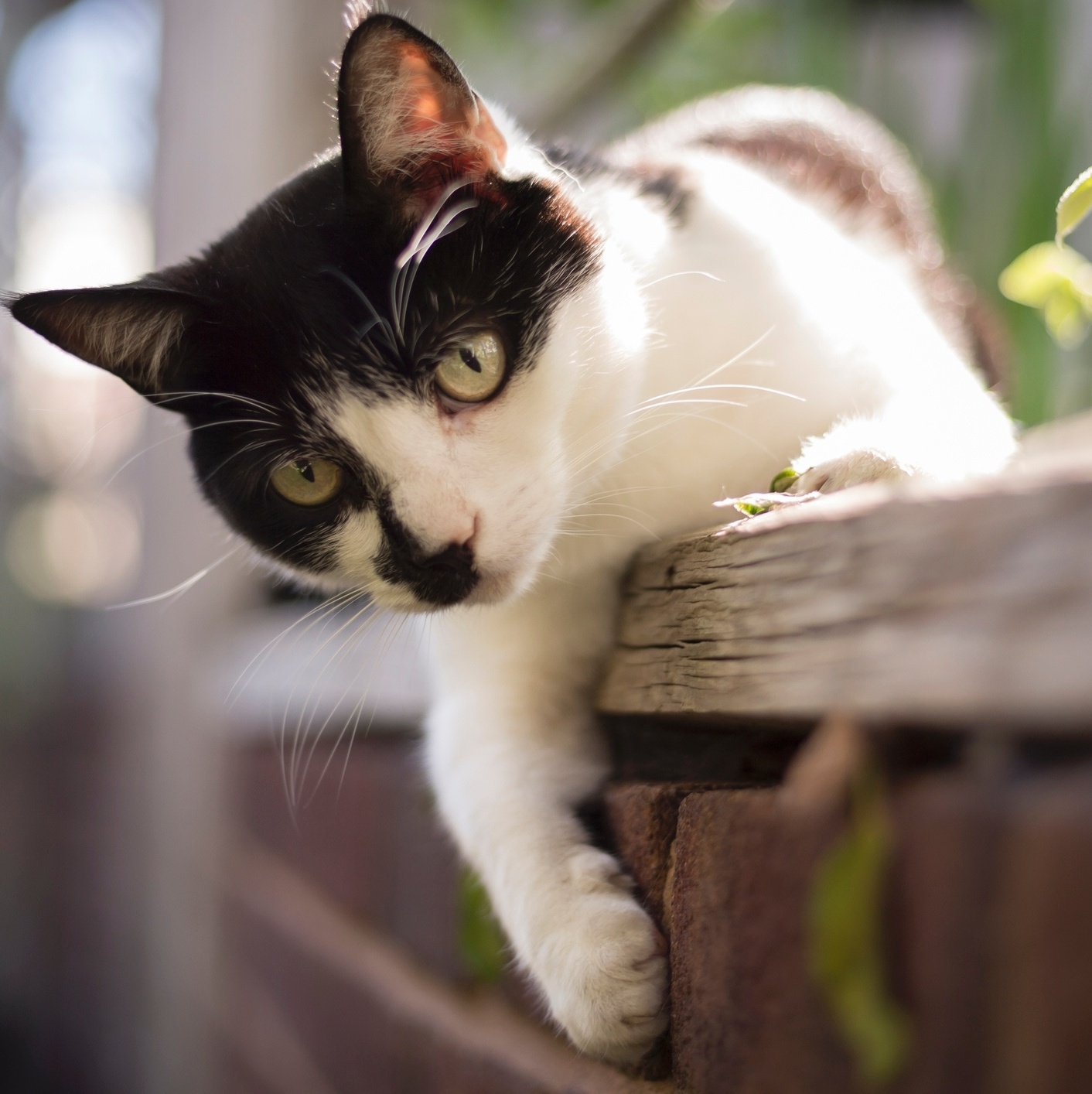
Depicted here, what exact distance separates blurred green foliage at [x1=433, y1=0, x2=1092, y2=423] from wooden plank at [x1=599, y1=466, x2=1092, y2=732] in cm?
98

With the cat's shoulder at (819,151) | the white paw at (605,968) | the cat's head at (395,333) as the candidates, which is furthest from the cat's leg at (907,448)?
the cat's shoulder at (819,151)

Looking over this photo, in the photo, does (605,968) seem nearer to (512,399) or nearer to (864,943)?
(864,943)

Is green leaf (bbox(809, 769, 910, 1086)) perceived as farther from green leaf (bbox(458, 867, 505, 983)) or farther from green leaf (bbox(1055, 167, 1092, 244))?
green leaf (bbox(458, 867, 505, 983))

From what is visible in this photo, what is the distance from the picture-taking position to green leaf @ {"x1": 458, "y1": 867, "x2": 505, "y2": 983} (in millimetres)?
1073

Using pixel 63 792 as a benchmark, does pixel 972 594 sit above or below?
above

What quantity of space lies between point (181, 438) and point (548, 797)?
144 centimetres

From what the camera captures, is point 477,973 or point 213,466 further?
point 477,973

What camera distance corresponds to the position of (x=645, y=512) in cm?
91

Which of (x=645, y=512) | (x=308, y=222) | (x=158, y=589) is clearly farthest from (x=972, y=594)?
(x=158, y=589)

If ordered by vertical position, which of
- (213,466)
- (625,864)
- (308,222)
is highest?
(308,222)

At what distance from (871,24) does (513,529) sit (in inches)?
81.3

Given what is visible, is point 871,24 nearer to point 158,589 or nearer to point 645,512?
point 645,512

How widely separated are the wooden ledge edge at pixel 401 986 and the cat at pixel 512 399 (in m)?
0.08

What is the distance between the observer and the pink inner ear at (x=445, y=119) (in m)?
0.83
